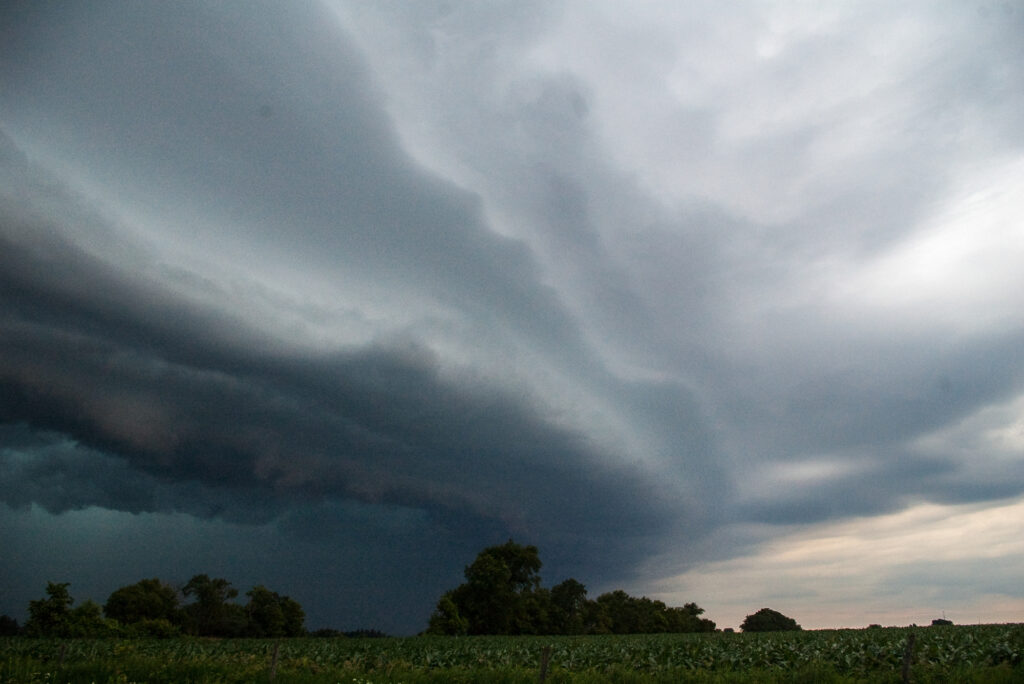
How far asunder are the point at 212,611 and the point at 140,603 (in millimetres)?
22191

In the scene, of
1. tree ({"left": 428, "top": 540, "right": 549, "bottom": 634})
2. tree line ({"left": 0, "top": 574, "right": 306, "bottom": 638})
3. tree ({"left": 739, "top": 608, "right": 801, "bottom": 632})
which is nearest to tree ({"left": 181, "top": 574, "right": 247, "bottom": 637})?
tree line ({"left": 0, "top": 574, "right": 306, "bottom": 638})

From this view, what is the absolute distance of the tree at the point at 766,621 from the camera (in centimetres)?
15894

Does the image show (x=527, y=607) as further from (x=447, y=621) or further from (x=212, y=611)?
(x=212, y=611)

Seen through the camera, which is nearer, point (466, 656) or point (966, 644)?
point (966, 644)

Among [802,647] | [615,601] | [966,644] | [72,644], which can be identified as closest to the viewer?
[966,644]

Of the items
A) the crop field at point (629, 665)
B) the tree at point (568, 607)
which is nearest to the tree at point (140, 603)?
the tree at point (568, 607)

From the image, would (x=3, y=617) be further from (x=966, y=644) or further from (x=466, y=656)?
(x=966, y=644)

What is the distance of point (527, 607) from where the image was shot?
365 ft

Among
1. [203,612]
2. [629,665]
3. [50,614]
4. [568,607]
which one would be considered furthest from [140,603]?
[629,665]

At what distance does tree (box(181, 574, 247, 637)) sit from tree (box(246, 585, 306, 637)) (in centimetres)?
470

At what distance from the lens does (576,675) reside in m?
22.1

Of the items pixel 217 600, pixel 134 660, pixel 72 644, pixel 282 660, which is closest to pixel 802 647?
pixel 282 660

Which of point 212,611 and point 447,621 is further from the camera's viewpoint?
point 212,611

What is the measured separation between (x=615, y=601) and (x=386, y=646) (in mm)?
112963
